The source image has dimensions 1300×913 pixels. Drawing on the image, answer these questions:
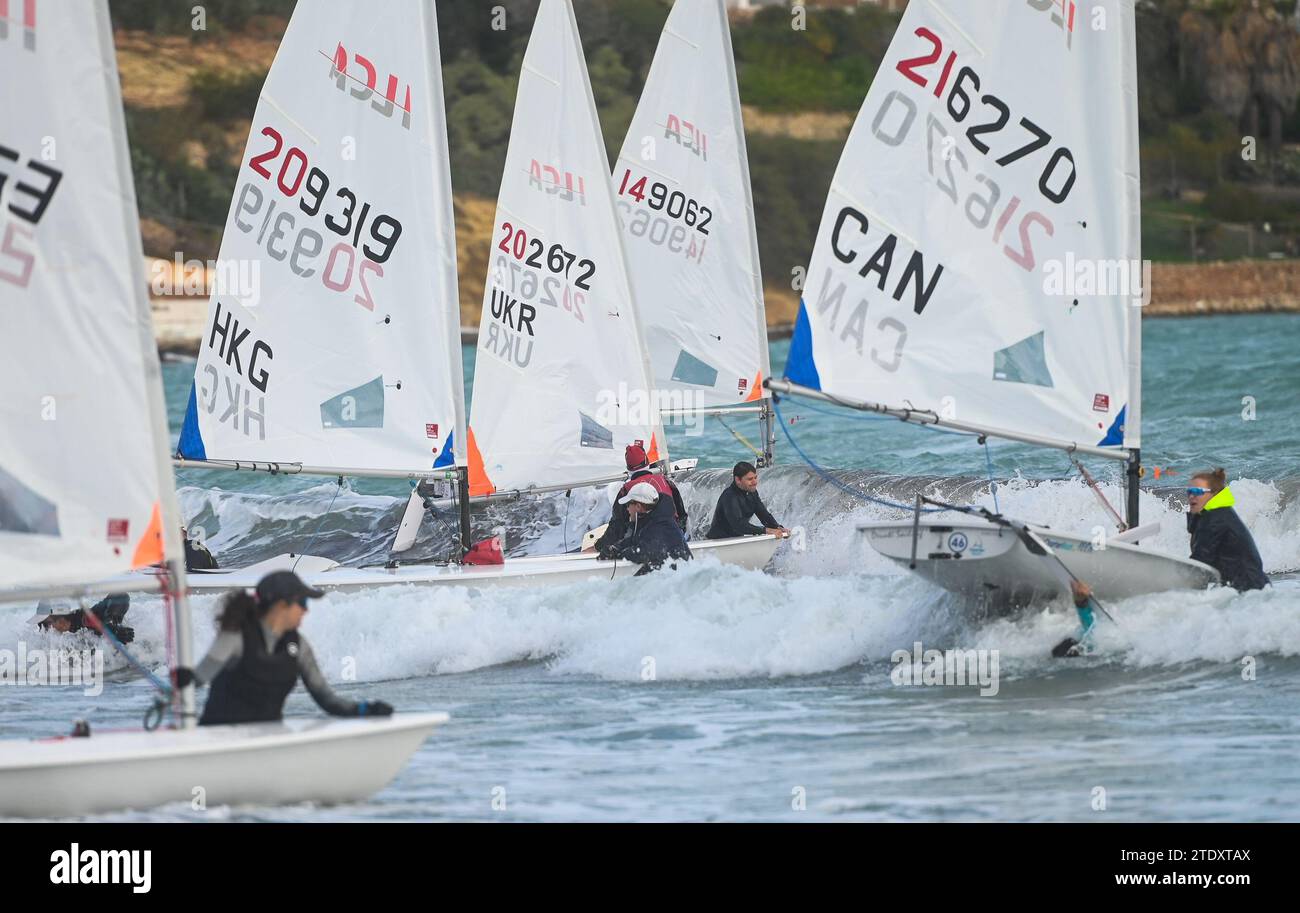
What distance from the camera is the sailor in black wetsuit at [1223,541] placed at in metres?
10.8

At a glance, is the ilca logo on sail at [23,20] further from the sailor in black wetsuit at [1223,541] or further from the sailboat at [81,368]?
the sailor in black wetsuit at [1223,541]

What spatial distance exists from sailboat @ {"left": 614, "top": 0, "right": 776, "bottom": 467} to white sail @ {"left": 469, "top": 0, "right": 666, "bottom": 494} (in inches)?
133

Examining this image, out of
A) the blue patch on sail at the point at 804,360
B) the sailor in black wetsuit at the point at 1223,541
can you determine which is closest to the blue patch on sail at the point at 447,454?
the blue patch on sail at the point at 804,360

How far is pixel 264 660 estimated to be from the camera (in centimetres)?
720

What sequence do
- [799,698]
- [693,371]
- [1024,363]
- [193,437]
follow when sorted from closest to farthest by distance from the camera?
[799,698]
[1024,363]
[193,437]
[693,371]

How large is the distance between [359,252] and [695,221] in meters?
5.51

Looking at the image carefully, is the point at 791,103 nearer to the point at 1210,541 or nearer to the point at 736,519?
the point at 736,519

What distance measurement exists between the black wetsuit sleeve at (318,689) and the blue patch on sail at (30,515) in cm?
111

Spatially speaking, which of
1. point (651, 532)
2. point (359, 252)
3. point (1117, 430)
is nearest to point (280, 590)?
point (1117, 430)

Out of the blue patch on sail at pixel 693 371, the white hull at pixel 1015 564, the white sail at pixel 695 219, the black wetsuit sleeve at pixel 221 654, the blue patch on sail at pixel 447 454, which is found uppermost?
the white sail at pixel 695 219

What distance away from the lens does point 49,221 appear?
7.28 m

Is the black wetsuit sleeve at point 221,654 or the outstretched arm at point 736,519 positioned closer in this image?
the black wetsuit sleeve at point 221,654

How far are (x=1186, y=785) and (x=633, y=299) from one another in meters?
7.88
